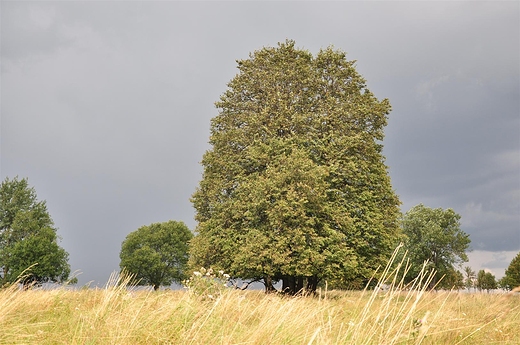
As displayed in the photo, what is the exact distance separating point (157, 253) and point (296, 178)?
106ft

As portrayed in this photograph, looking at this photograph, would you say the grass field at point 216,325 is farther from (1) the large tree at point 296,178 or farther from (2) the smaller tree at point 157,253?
(2) the smaller tree at point 157,253

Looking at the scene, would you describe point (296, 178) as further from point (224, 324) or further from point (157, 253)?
point (157, 253)

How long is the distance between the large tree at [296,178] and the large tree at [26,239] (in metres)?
22.6

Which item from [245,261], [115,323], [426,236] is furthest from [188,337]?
[426,236]

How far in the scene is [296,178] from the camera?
1927 centimetres

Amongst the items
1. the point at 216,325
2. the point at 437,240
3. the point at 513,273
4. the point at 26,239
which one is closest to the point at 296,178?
the point at 216,325

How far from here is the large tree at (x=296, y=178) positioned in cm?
1909

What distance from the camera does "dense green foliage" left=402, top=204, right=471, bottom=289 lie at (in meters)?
48.5

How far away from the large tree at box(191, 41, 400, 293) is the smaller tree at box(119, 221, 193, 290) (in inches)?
1025

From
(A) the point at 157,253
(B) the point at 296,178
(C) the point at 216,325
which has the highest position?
(B) the point at 296,178

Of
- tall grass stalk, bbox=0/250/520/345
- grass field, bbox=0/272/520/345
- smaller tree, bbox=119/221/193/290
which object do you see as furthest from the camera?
smaller tree, bbox=119/221/193/290

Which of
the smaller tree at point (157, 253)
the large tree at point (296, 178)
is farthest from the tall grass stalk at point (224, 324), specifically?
the smaller tree at point (157, 253)

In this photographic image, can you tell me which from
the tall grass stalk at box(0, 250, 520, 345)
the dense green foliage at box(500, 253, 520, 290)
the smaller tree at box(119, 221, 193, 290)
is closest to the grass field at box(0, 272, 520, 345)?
the tall grass stalk at box(0, 250, 520, 345)

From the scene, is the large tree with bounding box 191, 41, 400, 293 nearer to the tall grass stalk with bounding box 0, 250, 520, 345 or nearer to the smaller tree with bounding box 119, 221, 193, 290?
the tall grass stalk with bounding box 0, 250, 520, 345
